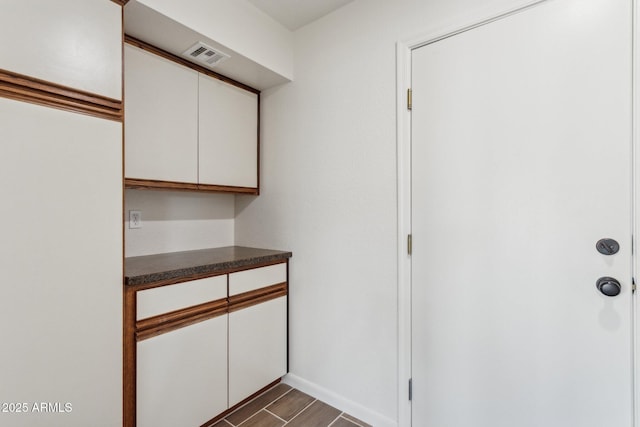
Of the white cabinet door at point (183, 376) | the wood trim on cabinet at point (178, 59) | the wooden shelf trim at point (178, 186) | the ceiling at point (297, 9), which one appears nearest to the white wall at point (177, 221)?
the wooden shelf trim at point (178, 186)

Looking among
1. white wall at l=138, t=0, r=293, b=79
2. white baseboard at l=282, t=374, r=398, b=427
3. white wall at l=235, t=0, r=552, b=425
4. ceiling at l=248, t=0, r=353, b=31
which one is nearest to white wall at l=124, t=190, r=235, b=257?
white wall at l=235, t=0, r=552, b=425

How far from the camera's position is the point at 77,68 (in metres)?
1.22

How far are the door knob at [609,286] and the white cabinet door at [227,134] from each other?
6.70 feet

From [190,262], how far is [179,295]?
0.78 ft

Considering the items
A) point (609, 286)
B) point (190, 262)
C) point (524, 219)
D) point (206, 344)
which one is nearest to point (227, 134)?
point (190, 262)

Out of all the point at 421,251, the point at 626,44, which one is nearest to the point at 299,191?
the point at 421,251

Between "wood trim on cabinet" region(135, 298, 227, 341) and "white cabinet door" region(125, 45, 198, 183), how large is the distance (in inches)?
30.6

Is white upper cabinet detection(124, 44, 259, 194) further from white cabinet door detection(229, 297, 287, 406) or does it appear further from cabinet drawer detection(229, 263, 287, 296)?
white cabinet door detection(229, 297, 287, 406)

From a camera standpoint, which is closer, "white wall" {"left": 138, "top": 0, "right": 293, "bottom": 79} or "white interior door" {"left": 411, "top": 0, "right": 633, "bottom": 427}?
"white interior door" {"left": 411, "top": 0, "right": 633, "bottom": 427}

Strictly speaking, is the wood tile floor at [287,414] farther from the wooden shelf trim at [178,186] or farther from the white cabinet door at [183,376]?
the wooden shelf trim at [178,186]

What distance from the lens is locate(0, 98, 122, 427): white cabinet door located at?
3.53 ft

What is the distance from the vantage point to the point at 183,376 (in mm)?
1613

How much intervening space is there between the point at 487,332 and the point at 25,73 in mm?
2149

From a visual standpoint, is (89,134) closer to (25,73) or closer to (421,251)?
(25,73)
